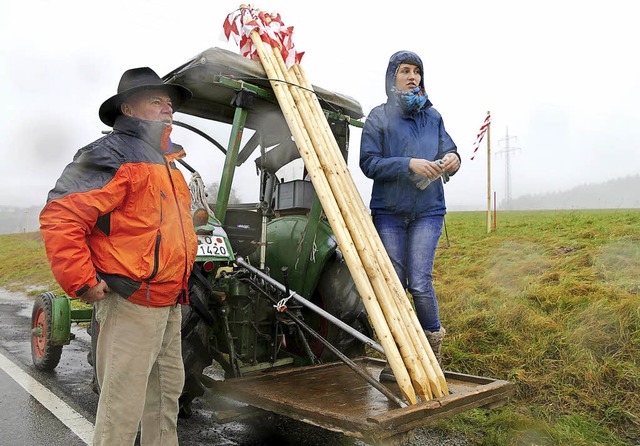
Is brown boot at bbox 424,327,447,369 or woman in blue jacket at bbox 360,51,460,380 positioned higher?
woman in blue jacket at bbox 360,51,460,380

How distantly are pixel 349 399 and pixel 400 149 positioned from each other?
1.59m

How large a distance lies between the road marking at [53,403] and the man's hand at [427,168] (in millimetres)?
2637

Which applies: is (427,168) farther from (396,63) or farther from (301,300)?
(301,300)

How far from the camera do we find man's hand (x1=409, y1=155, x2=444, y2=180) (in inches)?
125

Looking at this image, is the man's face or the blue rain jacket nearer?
the man's face

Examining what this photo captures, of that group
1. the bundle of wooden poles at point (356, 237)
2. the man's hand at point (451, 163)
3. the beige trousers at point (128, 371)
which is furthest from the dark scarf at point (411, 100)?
the beige trousers at point (128, 371)

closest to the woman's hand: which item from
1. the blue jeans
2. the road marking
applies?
the blue jeans

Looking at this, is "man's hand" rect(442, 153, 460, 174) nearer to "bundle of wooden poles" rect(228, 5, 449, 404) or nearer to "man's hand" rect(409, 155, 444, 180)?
"man's hand" rect(409, 155, 444, 180)

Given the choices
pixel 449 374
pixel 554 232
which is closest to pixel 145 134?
pixel 449 374

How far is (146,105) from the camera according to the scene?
8.64 ft

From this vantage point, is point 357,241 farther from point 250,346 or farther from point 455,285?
point 455,285

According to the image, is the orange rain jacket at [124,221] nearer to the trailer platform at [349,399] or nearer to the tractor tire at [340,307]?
the trailer platform at [349,399]

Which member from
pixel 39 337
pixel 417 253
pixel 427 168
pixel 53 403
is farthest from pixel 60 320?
pixel 427 168

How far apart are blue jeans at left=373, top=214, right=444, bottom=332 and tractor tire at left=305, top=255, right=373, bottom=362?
54 cm
